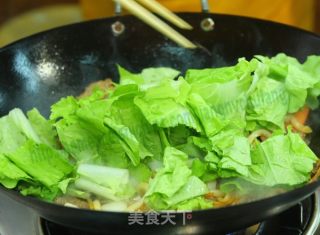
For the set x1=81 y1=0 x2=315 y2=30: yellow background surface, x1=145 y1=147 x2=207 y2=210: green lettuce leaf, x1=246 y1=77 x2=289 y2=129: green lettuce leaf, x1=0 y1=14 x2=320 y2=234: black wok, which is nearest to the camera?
x1=145 y1=147 x2=207 y2=210: green lettuce leaf

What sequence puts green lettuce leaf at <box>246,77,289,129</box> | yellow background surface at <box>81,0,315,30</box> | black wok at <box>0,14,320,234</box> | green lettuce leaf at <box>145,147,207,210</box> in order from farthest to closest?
yellow background surface at <box>81,0,315,30</box>
black wok at <box>0,14,320,234</box>
green lettuce leaf at <box>246,77,289,129</box>
green lettuce leaf at <box>145,147,207,210</box>

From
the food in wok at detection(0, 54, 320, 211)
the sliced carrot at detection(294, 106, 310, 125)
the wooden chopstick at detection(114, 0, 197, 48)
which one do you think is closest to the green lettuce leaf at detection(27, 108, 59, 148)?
the food in wok at detection(0, 54, 320, 211)

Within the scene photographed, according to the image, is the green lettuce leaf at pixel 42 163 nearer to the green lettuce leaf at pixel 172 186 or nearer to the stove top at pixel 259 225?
the stove top at pixel 259 225

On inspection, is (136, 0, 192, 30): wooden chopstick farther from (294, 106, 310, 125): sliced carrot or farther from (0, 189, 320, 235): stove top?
(0, 189, 320, 235): stove top

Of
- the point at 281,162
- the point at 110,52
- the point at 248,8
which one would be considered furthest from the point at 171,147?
the point at 248,8

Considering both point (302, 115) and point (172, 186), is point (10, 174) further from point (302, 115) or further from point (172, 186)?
point (302, 115)

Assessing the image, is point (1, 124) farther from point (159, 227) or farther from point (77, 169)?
point (159, 227)
